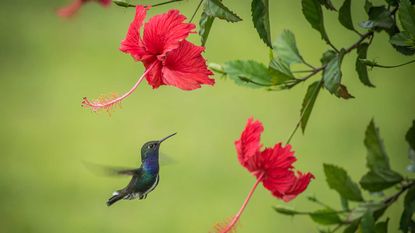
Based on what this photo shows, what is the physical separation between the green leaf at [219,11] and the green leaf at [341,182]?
0.17 m

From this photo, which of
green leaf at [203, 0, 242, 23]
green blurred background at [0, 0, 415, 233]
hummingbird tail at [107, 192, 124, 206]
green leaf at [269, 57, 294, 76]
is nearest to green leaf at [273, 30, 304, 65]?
green leaf at [269, 57, 294, 76]

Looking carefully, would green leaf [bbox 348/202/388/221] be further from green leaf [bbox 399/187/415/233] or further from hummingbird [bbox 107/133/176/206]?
hummingbird [bbox 107/133/176/206]

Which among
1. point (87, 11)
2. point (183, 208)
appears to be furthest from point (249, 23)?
point (183, 208)

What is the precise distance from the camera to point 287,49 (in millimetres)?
815

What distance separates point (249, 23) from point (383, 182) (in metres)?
3.45

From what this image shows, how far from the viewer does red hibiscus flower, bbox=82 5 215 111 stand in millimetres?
676

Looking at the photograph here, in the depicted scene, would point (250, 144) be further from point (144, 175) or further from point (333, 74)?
point (144, 175)

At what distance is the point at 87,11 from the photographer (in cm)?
448

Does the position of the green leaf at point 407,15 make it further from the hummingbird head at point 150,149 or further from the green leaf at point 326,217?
the hummingbird head at point 150,149

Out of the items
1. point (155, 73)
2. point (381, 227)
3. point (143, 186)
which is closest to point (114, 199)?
point (143, 186)

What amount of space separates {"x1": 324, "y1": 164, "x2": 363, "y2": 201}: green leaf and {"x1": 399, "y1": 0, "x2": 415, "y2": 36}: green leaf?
0.15 m

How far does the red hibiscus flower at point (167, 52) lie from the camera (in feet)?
2.22

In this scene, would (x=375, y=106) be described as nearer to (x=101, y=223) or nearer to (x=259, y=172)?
(x=101, y=223)

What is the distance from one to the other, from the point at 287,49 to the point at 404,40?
0.15 m
